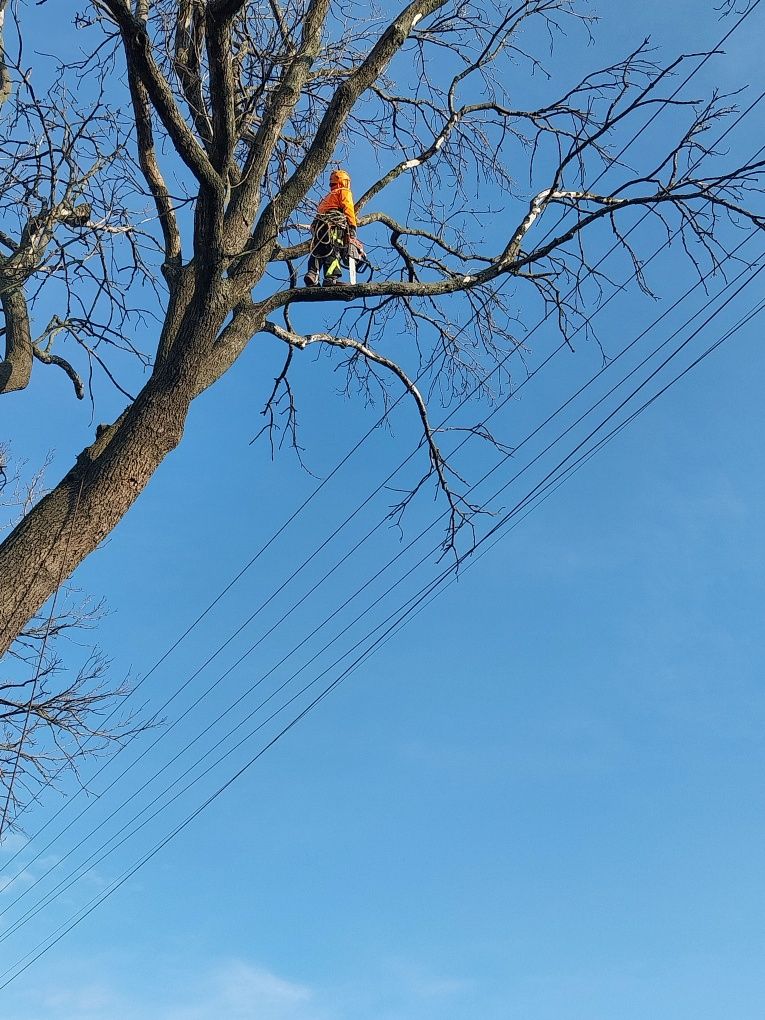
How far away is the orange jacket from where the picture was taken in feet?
17.6

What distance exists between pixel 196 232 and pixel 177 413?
845 mm

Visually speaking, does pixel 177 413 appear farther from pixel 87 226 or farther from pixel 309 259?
pixel 309 259

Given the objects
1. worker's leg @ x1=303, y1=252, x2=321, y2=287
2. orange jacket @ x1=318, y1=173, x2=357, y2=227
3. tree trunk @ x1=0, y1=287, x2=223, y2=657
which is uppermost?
orange jacket @ x1=318, y1=173, x2=357, y2=227

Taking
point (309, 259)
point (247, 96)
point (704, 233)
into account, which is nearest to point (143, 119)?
point (247, 96)

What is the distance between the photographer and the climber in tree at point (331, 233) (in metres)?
5.14

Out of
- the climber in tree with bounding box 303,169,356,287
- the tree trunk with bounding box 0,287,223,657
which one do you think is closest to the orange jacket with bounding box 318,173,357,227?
the climber in tree with bounding box 303,169,356,287

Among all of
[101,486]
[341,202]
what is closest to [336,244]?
[341,202]

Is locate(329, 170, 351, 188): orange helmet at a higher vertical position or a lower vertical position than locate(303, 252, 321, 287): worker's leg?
higher

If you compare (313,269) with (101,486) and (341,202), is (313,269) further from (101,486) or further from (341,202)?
(101,486)

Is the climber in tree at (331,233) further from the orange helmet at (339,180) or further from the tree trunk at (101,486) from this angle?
the tree trunk at (101,486)

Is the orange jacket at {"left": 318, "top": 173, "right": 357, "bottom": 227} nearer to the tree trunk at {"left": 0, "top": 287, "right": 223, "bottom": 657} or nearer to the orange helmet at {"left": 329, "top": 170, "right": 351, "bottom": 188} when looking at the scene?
the orange helmet at {"left": 329, "top": 170, "right": 351, "bottom": 188}

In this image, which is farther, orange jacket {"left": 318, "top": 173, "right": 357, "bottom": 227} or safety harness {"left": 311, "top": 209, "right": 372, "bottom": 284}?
orange jacket {"left": 318, "top": 173, "right": 357, "bottom": 227}

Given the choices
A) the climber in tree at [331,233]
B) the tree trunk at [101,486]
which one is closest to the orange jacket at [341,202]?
the climber in tree at [331,233]

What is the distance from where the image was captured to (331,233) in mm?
5168
